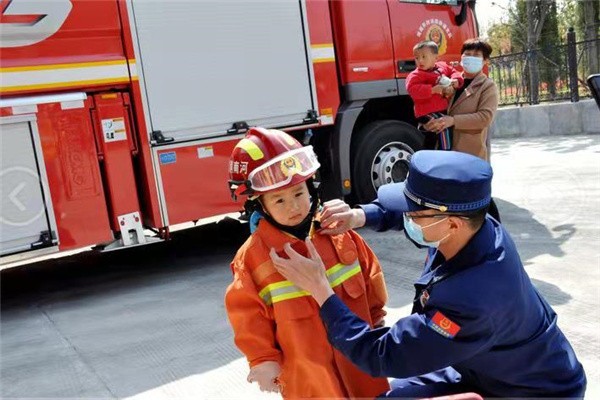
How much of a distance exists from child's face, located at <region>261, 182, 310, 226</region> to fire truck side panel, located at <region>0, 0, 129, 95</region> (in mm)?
3183

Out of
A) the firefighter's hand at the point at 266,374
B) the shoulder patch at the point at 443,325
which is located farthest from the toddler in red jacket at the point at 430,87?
the shoulder patch at the point at 443,325

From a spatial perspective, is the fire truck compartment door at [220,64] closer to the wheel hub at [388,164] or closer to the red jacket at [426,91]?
the wheel hub at [388,164]

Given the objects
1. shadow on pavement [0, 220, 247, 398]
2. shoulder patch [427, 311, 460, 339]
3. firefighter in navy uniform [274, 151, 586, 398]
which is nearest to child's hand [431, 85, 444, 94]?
shadow on pavement [0, 220, 247, 398]

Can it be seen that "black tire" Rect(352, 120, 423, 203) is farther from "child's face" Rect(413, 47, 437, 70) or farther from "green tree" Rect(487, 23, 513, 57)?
"green tree" Rect(487, 23, 513, 57)

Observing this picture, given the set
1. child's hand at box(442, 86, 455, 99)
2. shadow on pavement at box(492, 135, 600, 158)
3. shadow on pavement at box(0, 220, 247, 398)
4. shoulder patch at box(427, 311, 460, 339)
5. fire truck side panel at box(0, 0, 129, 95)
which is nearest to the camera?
shoulder patch at box(427, 311, 460, 339)

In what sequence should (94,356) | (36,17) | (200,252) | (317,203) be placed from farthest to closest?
(200,252)
(36,17)
(94,356)
(317,203)

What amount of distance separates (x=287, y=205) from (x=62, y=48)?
10.9 feet

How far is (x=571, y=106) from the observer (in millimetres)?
12570

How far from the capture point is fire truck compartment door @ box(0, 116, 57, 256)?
14.7ft

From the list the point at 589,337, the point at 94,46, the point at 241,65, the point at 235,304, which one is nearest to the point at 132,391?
the point at 235,304

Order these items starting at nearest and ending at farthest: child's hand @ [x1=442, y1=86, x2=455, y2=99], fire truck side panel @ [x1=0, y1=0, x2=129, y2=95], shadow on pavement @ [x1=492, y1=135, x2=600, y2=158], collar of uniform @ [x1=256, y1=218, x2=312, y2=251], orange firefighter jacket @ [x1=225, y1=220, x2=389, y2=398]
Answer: orange firefighter jacket @ [x1=225, y1=220, x2=389, y2=398] → collar of uniform @ [x1=256, y1=218, x2=312, y2=251] → fire truck side panel @ [x1=0, y1=0, x2=129, y2=95] → child's hand @ [x1=442, y1=86, x2=455, y2=99] → shadow on pavement @ [x1=492, y1=135, x2=600, y2=158]

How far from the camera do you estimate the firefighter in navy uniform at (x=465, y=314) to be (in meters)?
1.56

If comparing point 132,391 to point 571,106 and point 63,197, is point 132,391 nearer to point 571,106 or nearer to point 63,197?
point 63,197

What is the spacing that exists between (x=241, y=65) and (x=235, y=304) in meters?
3.84
